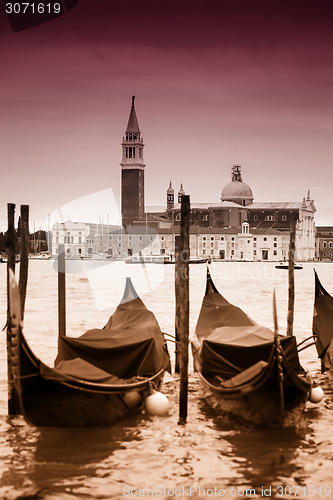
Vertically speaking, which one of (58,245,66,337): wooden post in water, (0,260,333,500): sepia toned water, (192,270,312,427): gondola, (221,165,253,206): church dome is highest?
(221,165,253,206): church dome

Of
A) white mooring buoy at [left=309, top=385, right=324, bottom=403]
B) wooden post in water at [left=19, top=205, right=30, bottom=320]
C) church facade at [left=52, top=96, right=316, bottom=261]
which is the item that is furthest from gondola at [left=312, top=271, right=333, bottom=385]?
church facade at [left=52, top=96, right=316, bottom=261]

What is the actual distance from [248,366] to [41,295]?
38.4 ft

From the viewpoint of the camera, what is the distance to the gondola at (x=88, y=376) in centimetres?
455

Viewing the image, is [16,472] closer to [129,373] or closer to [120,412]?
[120,412]

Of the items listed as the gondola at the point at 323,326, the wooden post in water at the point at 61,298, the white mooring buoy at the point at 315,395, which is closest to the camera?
the white mooring buoy at the point at 315,395

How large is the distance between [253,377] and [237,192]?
6321 cm

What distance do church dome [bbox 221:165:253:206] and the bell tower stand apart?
10.0 m

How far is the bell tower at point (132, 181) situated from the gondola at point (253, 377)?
5556 centimetres

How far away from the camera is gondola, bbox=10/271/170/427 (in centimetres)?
455

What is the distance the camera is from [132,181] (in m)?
62.1

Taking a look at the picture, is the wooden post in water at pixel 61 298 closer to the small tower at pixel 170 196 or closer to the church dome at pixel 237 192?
the church dome at pixel 237 192

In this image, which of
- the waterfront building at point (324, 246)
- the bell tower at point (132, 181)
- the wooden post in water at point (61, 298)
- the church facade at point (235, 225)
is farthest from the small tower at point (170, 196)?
the wooden post in water at point (61, 298)

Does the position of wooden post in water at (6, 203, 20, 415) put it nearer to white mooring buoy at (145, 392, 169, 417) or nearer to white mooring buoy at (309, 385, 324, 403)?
white mooring buoy at (145, 392, 169, 417)

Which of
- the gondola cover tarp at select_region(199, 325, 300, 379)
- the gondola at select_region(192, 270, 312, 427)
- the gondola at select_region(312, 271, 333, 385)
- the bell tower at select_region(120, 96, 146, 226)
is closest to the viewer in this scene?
the gondola at select_region(192, 270, 312, 427)
